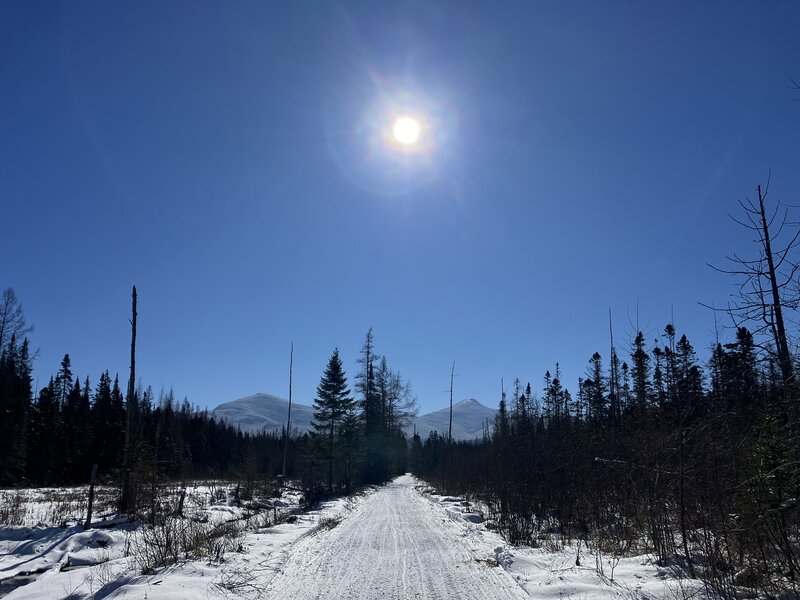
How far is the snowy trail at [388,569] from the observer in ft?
26.1

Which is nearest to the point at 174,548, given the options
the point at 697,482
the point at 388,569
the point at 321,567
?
the point at 321,567

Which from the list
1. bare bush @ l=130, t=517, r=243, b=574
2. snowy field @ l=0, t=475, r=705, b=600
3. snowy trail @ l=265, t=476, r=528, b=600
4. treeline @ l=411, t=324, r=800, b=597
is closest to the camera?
treeline @ l=411, t=324, r=800, b=597

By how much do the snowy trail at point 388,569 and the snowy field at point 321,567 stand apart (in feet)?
0.07

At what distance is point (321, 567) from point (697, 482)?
7281mm

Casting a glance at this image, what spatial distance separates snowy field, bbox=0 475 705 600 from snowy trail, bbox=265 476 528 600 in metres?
0.02

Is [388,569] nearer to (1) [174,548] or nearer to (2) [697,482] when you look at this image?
(1) [174,548]

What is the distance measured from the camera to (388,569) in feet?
31.3

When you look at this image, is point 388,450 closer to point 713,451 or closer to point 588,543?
point 588,543

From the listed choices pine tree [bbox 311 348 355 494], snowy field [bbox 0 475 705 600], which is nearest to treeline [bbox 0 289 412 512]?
pine tree [bbox 311 348 355 494]

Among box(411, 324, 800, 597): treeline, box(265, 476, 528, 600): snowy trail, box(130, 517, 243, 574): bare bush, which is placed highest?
box(411, 324, 800, 597): treeline

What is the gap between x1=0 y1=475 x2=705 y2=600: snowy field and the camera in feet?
25.5

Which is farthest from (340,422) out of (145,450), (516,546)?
(516,546)

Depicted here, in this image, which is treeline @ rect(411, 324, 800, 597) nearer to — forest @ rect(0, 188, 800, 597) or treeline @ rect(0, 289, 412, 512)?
forest @ rect(0, 188, 800, 597)

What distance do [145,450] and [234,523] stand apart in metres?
7.26
